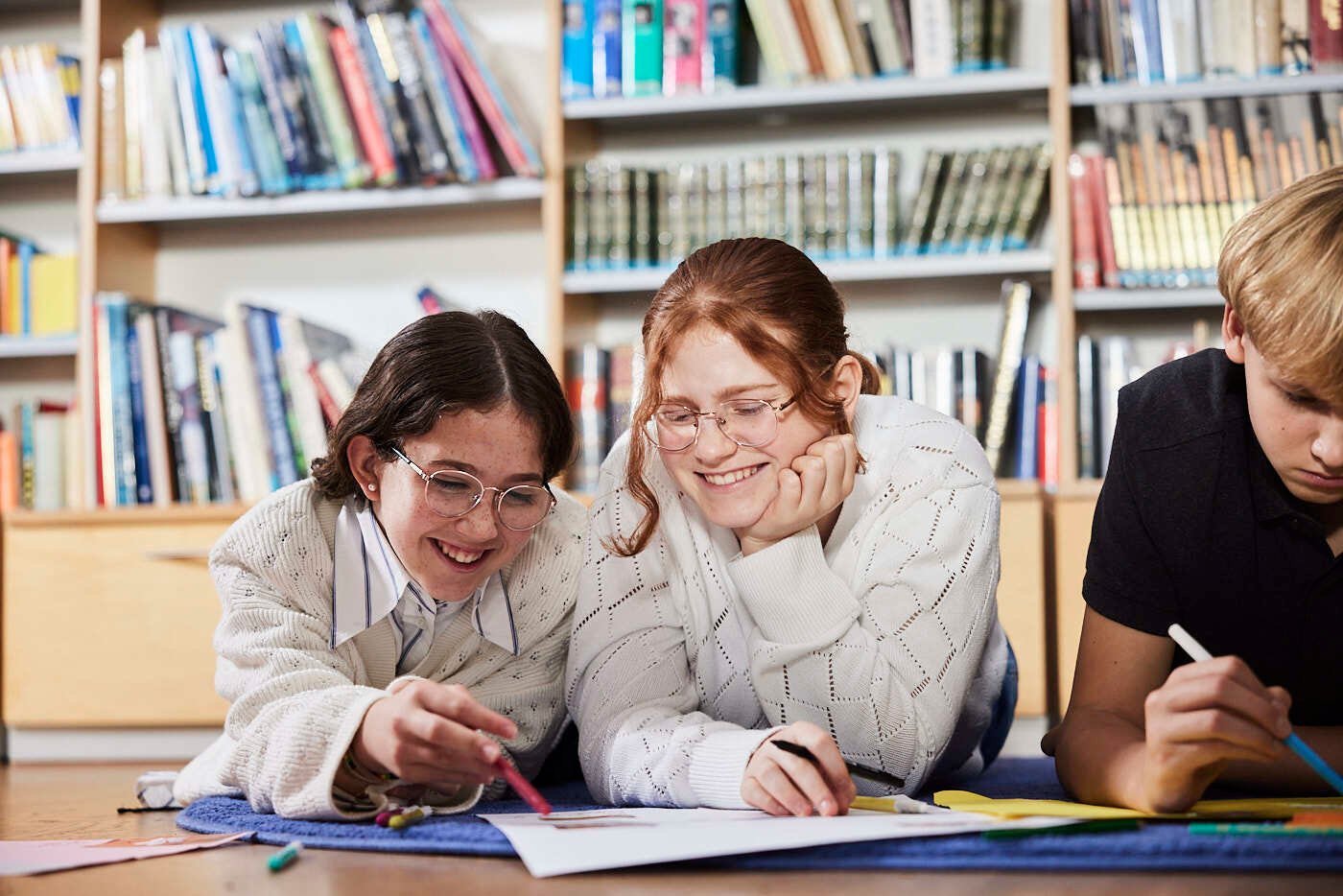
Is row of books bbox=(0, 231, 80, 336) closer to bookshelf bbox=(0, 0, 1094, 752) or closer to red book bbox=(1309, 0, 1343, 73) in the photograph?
bookshelf bbox=(0, 0, 1094, 752)

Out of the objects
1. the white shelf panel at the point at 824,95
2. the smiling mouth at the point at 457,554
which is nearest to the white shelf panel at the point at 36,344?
the white shelf panel at the point at 824,95

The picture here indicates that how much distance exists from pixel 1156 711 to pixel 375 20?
2.17 m

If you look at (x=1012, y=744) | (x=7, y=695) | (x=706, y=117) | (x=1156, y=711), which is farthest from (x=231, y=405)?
(x=1156, y=711)

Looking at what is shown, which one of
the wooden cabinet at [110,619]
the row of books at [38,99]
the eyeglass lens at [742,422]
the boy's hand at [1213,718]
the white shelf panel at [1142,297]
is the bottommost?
the wooden cabinet at [110,619]

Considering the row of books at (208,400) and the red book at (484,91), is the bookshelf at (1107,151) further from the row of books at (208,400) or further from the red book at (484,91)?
the row of books at (208,400)

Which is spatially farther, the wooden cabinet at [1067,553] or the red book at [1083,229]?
the red book at [1083,229]

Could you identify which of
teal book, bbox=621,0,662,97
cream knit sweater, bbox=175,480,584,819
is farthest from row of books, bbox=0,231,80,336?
cream knit sweater, bbox=175,480,584,819

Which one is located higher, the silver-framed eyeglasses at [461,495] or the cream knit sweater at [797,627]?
the silver-framed eyeglasses at [461,495]

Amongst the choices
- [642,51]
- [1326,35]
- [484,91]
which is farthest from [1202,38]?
[484,91]

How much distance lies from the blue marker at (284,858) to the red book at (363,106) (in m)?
1.88

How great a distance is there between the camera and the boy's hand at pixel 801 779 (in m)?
0.99

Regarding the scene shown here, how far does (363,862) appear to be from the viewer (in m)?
0.94

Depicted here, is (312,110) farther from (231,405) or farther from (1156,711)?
(1156,711)

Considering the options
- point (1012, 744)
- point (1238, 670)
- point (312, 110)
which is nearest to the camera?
point (1238, 670)
